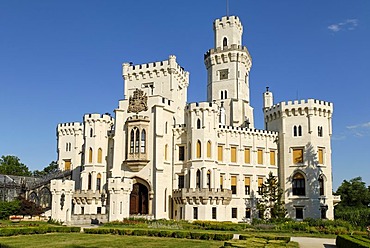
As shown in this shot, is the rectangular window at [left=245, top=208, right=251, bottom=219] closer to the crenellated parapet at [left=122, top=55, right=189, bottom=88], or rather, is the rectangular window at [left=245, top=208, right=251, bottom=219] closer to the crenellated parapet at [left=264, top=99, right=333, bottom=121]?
the crenellated parapet at [left=264, top=99, right=333, bottom=121]

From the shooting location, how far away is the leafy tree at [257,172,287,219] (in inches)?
1857

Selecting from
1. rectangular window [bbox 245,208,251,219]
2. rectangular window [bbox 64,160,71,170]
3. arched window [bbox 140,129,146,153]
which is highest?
arched window [bbox 140,129,146,153]

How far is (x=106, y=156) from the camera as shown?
179 feet

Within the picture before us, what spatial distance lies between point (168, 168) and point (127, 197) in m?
6.77

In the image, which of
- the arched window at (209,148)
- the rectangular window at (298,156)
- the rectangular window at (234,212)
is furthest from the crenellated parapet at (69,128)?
the rectangular window at (298,156)

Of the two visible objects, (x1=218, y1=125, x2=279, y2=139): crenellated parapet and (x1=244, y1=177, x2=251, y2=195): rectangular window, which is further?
(x1=244, y1=177, x2=251, y2=195): rectangular window

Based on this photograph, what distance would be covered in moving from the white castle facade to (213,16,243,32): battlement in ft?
38.3

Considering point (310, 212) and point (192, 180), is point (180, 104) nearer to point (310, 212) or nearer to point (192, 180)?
point (192, 180)

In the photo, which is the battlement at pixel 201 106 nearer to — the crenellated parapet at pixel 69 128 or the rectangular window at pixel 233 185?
the rectangular window at pixel 233 185

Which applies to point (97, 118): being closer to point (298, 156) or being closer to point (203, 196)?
point (203, 196)

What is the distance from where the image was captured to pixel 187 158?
49938 millimetres

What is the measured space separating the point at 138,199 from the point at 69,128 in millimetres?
20704

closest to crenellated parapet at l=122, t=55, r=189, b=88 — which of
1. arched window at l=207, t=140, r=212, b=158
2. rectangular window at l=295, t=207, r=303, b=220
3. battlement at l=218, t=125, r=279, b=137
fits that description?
battlement at l=218, t=125, r=279, b=137

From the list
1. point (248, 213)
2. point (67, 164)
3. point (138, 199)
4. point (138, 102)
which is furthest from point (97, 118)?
point (248, 213)
